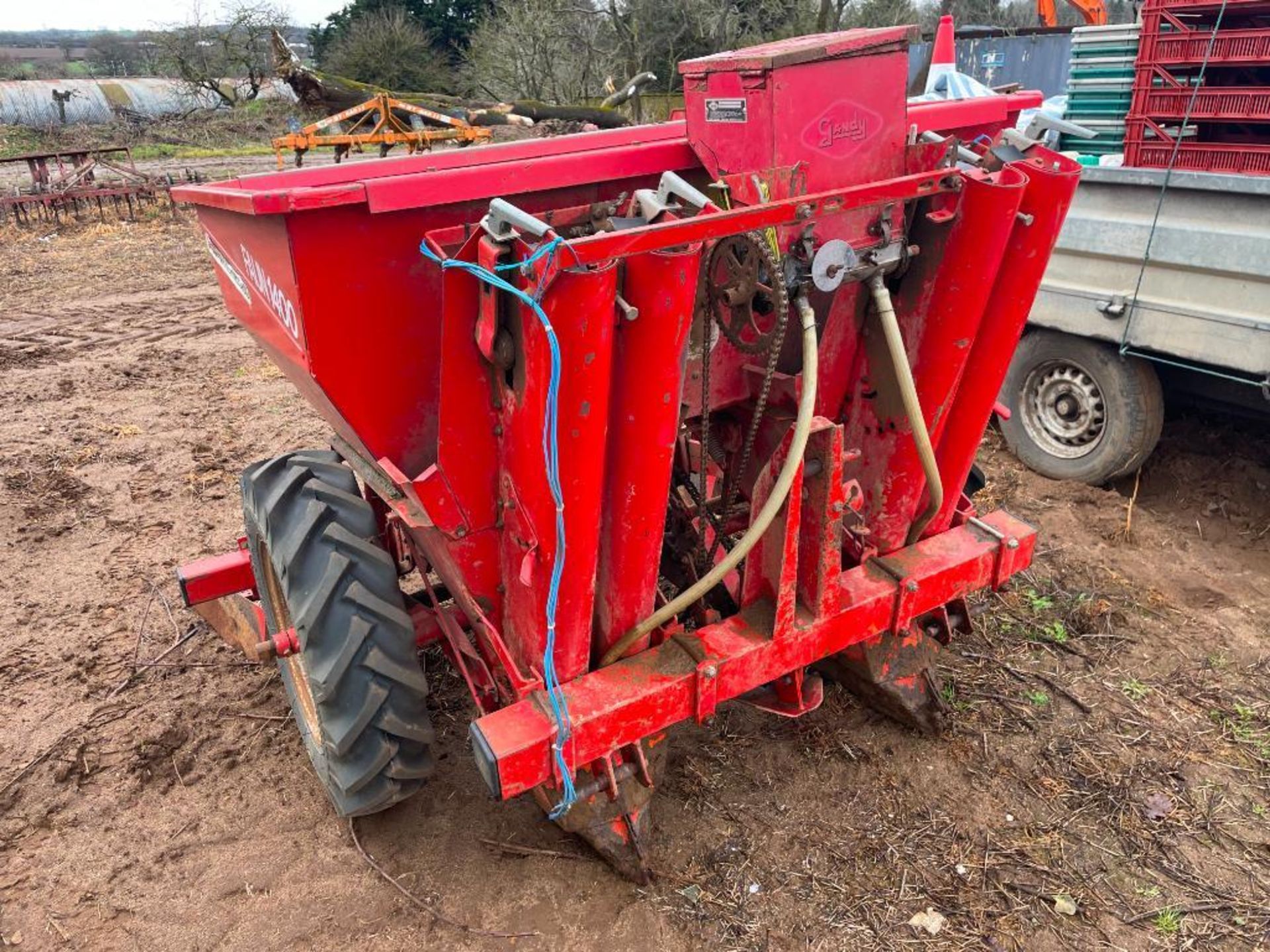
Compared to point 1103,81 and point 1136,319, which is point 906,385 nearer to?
point 1136,319

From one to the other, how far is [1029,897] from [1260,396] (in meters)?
3.01

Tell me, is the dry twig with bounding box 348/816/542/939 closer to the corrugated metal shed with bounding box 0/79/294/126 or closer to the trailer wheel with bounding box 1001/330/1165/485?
the trailer wheel with bounding box 1001/330/1165/485

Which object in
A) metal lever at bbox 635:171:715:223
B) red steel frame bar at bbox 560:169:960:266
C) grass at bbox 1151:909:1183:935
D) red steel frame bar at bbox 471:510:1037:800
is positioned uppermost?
metal lever at bbox 635:171:715:223

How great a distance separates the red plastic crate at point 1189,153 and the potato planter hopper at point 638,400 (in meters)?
1.96

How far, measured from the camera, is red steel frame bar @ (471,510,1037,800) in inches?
89.1

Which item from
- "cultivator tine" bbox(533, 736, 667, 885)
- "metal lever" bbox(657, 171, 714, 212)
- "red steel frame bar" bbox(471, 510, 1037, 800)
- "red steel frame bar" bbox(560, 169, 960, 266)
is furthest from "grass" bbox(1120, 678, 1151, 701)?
"metal lever" bbox(657, 171, 714, 212)

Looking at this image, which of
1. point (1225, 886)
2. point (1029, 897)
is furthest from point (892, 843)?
point (1225, 886)

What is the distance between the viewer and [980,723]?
3342 millimetres

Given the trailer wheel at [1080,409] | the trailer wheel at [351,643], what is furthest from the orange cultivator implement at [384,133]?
the trailer wheel at [351,643]

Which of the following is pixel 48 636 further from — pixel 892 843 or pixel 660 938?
pixel 892 843

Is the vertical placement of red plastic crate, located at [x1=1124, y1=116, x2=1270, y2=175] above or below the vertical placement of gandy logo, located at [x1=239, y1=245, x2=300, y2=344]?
above

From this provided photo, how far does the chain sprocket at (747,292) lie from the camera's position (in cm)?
209

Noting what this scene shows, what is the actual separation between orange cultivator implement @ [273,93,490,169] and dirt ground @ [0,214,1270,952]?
10951 mm

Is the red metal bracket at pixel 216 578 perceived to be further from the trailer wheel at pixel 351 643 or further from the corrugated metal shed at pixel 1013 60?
the corrugated metal shed at pixel 1013 60
